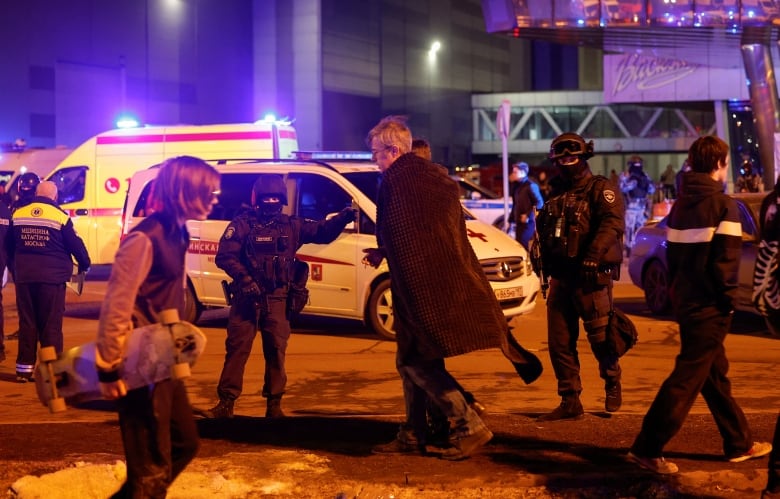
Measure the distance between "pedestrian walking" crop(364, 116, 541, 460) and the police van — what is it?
582cm

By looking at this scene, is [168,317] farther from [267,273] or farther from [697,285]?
[267,273]

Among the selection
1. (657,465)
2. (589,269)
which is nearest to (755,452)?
(657,465)

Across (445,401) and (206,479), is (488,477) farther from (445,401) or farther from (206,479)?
(206,479)

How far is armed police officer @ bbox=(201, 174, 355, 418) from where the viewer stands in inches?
302

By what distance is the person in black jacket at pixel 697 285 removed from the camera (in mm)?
5625

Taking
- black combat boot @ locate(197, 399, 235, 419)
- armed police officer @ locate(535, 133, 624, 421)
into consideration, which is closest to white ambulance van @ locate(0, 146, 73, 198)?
black combat boot @ locate(197, 399, 235, 419)

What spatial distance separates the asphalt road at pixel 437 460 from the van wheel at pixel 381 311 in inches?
23.8

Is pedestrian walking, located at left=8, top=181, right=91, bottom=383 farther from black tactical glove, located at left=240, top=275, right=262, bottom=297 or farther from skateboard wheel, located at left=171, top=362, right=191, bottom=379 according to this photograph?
skateboard wheel, located at left=171, top=362, right=191, bottom=379

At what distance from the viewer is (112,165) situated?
1942 cm

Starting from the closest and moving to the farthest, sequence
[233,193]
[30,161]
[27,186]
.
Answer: [27,186] → [233,193] → [30,161]

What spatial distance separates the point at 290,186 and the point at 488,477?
7112 millimetres

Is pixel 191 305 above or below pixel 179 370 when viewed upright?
below

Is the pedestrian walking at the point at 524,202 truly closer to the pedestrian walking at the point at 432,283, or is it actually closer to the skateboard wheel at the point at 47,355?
the pedestrian walking at the point at 432,283

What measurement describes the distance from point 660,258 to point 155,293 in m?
9.73
